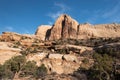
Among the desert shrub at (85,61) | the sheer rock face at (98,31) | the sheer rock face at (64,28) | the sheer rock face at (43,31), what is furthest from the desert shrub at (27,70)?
the sheer rock face at (43,31)

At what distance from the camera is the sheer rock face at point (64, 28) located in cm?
6656

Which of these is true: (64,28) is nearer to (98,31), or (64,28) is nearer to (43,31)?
(43,31)

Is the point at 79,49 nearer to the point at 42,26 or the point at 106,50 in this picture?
the point at 106,50

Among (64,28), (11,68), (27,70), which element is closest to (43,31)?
(64,28)

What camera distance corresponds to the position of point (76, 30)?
66812 millimetres

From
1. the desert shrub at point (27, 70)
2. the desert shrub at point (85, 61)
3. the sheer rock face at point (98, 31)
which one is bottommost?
the desert shrub at point (27, 70)

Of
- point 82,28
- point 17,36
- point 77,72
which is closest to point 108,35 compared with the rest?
point 82,28

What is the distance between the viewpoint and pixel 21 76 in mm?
31391

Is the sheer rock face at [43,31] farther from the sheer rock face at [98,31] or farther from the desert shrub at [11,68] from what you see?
the desert shrub at [11,68]

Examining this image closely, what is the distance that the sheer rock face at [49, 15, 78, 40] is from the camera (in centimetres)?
6656

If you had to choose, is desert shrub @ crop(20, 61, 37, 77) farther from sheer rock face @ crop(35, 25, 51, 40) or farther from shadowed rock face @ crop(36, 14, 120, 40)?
sheer rock face @ crop(35, 25, 51, 40)

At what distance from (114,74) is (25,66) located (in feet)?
47.3

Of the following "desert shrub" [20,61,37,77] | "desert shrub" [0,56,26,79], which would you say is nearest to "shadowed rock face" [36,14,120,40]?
"desert shrub" [20,61,37,77]

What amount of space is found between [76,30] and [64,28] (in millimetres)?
4482
